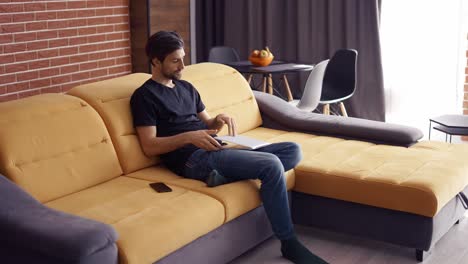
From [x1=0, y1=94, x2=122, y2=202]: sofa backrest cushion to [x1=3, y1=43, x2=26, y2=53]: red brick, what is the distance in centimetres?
147

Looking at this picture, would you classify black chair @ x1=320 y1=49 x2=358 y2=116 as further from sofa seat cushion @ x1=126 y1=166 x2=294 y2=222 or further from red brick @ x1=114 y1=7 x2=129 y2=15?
sofa seat cushion @ x1=126 y1=166 x2=294 y2=222

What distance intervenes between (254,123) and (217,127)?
0.73 metres

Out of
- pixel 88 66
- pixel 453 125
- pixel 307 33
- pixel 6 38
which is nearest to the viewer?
pixel 453 125

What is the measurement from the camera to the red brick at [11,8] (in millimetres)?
4564

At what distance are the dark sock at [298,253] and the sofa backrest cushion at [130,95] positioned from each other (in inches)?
31.5

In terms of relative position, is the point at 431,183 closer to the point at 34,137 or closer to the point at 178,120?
the point at 178,120

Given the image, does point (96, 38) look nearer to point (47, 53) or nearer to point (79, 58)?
point (79, 58)

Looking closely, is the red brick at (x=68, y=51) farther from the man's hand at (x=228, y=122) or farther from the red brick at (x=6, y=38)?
the man's hand at (x=228, y=122)

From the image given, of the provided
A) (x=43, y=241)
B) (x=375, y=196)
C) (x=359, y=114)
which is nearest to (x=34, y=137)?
(x=43, y=241)

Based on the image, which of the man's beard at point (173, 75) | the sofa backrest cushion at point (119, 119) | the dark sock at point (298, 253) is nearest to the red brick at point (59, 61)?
the sofa backrest cushion at point (119, 119)

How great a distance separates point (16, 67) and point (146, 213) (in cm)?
229

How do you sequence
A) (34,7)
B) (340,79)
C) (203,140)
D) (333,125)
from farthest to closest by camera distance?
(340,79), (34,7), (333,125), (203,140)

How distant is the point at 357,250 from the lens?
3.54 m

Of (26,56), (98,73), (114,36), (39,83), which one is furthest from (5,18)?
(114,36)
